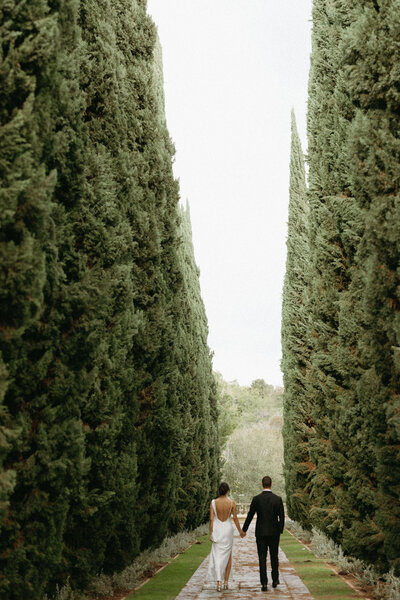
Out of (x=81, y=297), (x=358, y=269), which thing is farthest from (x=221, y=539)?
(x=81, y=297)

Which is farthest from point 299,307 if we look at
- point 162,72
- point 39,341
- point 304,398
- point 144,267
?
point 39,341

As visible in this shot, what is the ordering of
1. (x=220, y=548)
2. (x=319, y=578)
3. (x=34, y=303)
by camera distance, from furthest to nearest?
1. (x=319, y=578)
2. (x=220, y=548)
3. (x=34, y=303)

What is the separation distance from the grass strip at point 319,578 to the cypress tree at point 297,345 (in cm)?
312

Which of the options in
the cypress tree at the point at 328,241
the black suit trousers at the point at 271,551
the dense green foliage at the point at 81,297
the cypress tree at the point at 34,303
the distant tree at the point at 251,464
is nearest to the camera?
the cypress tree at the point at 34,303

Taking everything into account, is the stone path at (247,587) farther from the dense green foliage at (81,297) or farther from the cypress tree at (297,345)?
the cypress tree at (297,345)

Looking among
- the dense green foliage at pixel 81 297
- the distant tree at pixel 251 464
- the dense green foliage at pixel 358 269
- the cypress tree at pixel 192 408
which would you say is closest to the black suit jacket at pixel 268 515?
the dense green foliage at pixel 358 269

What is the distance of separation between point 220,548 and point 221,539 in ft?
0.43

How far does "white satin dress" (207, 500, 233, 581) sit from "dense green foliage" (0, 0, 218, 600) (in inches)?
46.0

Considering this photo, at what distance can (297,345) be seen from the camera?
19.4m

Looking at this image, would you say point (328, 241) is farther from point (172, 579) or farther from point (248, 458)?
point (248, 458)

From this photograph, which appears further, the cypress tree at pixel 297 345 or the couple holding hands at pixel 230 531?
the cypress tree at pixel 297 345

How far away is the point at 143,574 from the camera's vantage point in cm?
1104

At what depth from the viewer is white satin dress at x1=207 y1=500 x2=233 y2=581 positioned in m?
9.37

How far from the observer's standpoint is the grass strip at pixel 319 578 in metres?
8.38
